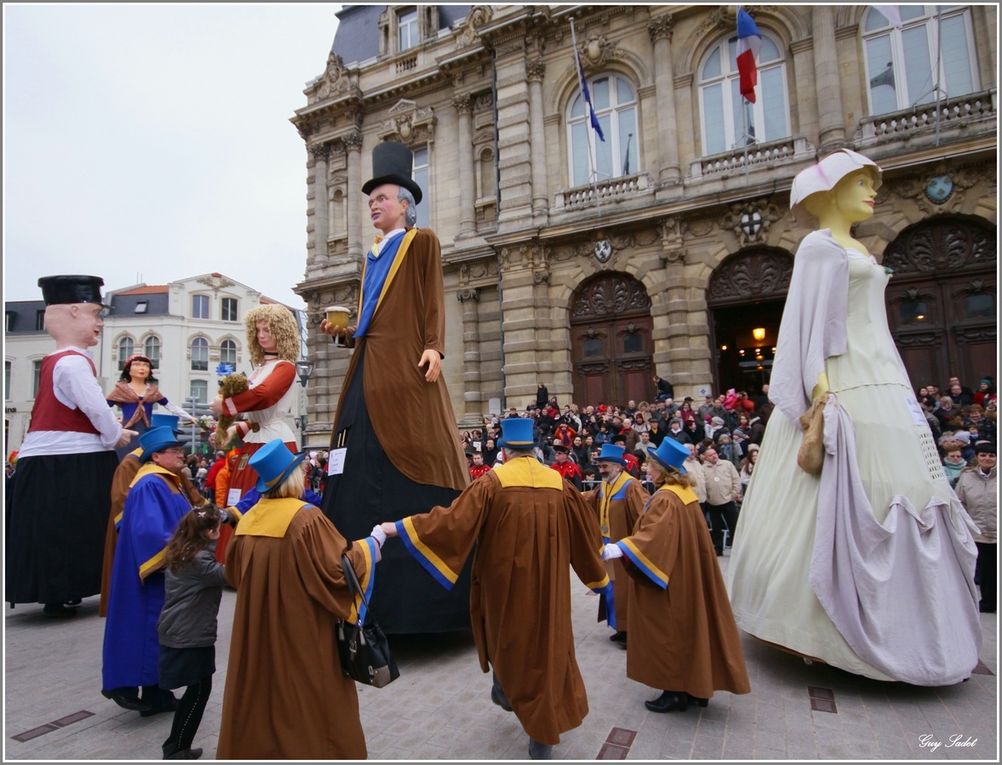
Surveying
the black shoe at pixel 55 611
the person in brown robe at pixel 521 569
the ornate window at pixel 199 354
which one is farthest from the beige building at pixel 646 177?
the ornate window at pixel 199 354

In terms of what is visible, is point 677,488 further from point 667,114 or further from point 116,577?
point 667,114

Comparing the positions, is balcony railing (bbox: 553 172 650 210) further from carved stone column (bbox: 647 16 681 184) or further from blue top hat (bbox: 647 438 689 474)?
blue top hat (bbox: 647 438 689 474)

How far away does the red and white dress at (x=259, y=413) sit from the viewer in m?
4.57

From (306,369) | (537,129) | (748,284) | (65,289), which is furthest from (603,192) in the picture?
(65,289)

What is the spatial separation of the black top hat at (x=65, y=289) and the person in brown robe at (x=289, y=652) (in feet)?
12.3

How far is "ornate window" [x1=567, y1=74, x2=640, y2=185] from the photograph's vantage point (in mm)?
15852

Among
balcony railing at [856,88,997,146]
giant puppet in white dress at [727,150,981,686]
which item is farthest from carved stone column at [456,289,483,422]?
giant puppet in white dress at [727,150,981,686]

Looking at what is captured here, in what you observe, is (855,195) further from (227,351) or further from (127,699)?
(227,351)

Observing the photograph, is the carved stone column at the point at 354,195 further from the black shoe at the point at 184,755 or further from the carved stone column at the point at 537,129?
the black shoe at the point at 184,755

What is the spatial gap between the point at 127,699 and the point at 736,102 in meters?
16.3

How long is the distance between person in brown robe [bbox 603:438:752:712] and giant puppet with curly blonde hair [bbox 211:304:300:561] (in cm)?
290

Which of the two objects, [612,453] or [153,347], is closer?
[612,453]

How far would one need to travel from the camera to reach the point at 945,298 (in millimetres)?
12586

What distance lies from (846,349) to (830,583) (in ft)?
4.94
